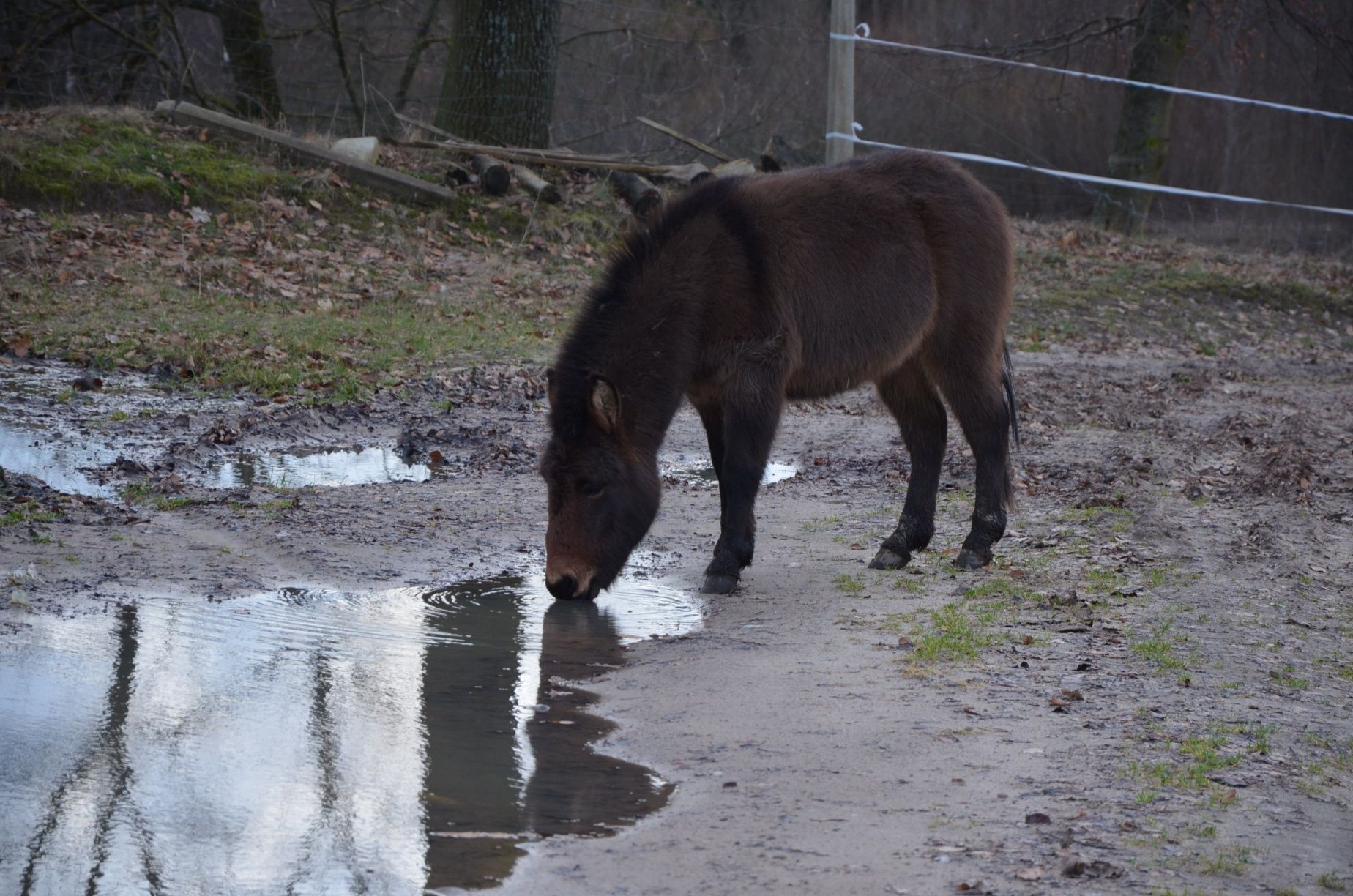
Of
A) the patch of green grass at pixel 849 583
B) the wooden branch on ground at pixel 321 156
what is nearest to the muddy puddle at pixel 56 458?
the patch of green grass at pixel 849 583

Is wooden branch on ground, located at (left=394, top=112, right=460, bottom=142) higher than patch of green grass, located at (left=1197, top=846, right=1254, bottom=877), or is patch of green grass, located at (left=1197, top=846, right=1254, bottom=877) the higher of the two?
wooden branch on ground, located at (left=394, top=112, right=460, bottom=142)

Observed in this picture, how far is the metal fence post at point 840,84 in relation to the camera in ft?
44.6

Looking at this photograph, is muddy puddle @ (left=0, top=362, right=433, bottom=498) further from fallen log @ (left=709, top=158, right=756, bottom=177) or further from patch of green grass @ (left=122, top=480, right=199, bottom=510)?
fallen log @ (left=709, top=158, right=756, bottom=177)

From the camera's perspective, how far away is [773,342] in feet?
18.8

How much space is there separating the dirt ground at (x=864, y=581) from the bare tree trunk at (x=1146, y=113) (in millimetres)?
7964

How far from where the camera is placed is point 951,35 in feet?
67.9

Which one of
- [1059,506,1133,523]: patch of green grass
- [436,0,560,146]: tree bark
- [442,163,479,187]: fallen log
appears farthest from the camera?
[436,0,560,146]: tree bark

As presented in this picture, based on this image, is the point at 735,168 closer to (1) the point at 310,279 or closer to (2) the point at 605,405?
(1) the point at 310,279

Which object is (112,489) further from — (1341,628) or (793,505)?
(1341,628)

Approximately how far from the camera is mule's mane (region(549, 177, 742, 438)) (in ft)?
17.7

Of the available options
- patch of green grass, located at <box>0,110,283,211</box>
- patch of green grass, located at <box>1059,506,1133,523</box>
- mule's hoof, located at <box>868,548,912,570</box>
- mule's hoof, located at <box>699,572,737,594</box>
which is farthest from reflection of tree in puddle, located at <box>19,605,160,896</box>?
patch of green grass, located at <box>0,110,283,211</box>

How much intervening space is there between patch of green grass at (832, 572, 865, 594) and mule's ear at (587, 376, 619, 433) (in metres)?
1.24

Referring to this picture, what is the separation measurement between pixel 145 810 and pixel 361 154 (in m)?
11.6

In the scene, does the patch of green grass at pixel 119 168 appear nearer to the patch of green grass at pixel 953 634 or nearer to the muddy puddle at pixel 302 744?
the muddy puddle at pixel 302 744
